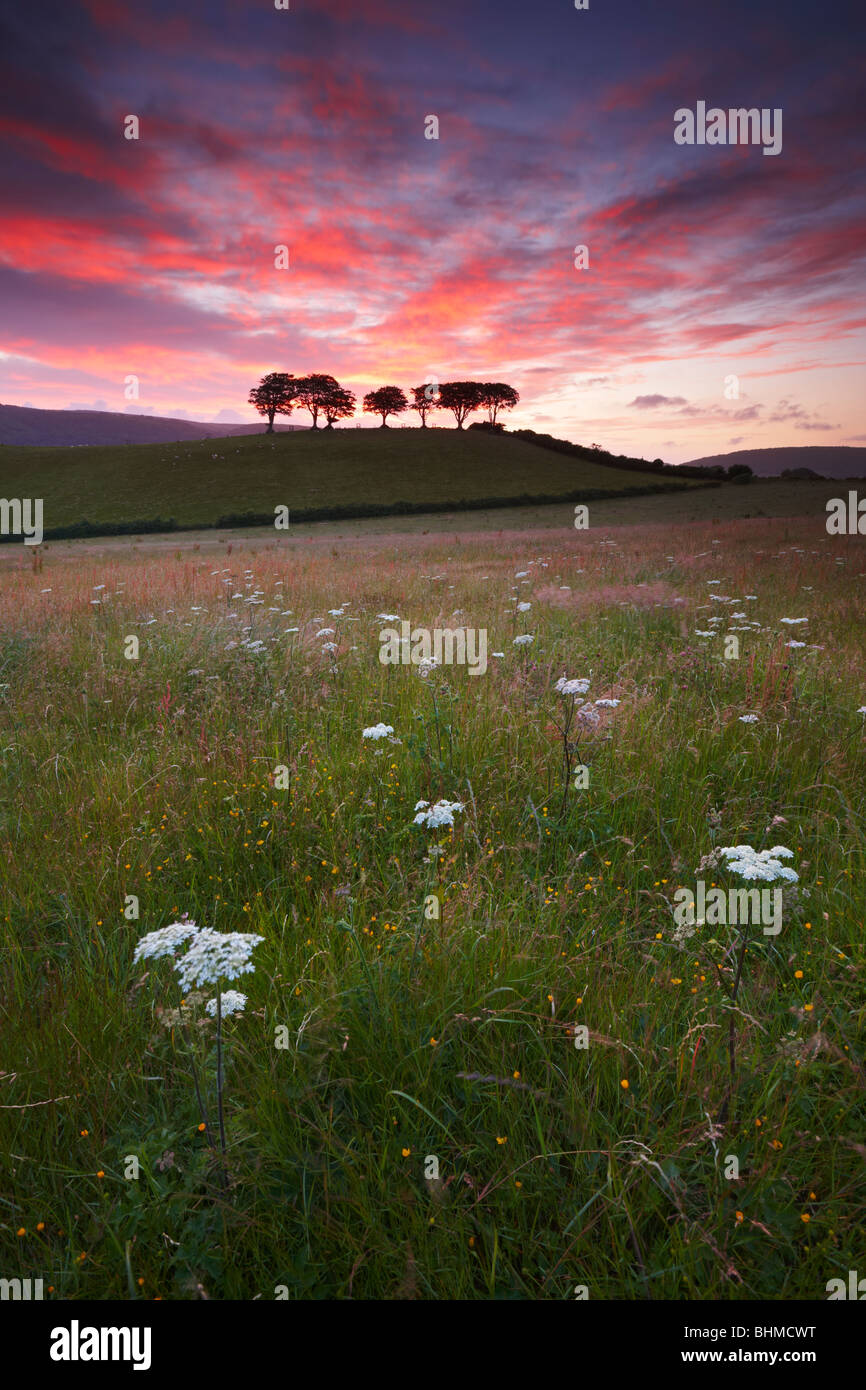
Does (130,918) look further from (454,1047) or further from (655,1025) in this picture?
(655,1025)

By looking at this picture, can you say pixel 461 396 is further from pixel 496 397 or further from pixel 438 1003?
pixel 438 1003

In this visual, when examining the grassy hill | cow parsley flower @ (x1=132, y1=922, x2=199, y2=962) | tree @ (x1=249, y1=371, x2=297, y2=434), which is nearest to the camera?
cow parsley flower @ (x1=132, y1=922, x2=199, y2=962)

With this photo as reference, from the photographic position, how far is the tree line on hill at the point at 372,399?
10769 cm

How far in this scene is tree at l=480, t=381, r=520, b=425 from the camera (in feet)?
371

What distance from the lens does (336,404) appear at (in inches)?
4355

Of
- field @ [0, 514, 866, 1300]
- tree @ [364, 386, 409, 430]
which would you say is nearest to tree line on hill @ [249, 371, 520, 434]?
tree @ [364, 386, 409, 430]

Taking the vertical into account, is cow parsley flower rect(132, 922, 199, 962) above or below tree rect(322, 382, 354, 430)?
below

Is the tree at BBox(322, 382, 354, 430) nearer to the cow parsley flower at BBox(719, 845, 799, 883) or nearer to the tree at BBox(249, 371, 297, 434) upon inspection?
the tree at BBox(249, 371, 297, 434)

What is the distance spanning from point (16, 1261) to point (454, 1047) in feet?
4.74

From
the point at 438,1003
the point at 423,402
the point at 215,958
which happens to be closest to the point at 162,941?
the point at 215,958

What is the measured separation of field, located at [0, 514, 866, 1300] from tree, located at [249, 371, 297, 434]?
117 m

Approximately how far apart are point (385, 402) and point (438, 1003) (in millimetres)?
123423

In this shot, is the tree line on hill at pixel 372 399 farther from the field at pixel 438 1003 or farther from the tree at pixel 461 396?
the field at pixel 438 1003

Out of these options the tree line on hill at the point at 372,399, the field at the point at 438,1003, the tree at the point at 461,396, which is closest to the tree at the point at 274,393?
the tree line on hill at the point at 372,399
